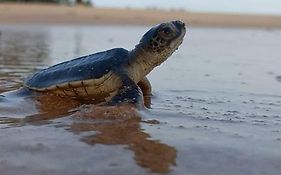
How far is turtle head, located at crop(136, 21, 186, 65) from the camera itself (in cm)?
417

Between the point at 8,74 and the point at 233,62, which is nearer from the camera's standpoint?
the point at 8,74

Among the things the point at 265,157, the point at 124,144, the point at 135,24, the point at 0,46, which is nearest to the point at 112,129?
the point at 124,144

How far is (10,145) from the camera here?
2.57m

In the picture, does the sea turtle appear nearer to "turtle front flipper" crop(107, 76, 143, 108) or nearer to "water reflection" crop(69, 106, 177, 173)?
"turtle front flipper" crop(107, 76, 143, 108)

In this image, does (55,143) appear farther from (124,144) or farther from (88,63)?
(88,63)

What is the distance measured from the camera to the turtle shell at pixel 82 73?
409 cm

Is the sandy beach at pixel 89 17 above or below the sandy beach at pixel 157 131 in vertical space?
below

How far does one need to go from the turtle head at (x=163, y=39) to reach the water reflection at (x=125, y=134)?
93 centimetres

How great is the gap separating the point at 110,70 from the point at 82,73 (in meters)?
0.23

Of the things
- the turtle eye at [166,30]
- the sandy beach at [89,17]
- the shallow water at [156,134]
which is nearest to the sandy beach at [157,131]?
the shallow water at [156,134]

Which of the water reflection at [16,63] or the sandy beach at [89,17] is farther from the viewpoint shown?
the sandy beach at [89,17]

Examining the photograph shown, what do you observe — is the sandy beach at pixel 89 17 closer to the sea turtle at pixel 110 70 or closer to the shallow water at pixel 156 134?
the sea turtle at pixel 110 70

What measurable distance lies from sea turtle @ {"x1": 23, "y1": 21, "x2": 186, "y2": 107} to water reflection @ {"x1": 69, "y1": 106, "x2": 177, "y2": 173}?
592mm

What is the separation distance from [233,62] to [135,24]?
15137 mm
